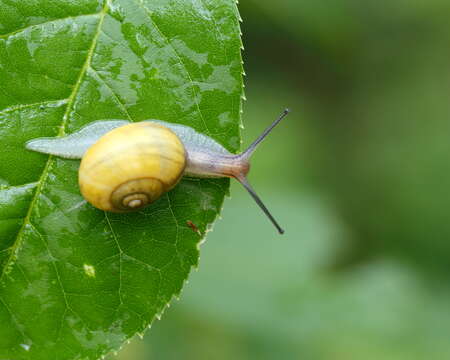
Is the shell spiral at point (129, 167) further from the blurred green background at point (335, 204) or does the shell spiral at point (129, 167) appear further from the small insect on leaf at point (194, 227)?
the blurred green background at point (335, 204)

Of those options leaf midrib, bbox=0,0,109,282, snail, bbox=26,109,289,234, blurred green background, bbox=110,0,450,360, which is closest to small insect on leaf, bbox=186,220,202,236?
snail, bbox=26,109,289,234

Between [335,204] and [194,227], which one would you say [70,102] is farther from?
[335,204]

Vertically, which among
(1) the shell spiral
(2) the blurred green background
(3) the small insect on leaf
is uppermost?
(1) the shell spiral

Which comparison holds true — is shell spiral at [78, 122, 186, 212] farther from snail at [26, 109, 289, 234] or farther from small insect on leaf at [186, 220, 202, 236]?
small insect on leaf at [186, 220, 202, 236]

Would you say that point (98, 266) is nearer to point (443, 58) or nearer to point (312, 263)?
point (312, 263)

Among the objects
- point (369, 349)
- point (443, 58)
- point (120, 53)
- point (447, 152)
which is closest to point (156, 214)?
point (120, 53)

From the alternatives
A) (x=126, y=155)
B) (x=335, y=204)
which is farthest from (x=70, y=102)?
(x=335, y=204)
